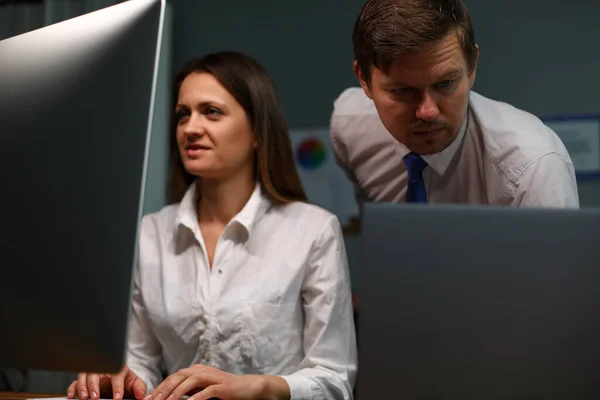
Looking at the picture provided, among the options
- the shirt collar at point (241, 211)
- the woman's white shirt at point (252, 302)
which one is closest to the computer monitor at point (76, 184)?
the woman's white shirt at point (252, 302)

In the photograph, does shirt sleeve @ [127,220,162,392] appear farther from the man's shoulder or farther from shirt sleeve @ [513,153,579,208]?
shirt sleeve @ [513,153,579,208]

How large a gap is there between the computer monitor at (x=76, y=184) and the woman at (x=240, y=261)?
611mm

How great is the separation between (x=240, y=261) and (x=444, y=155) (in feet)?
1.77

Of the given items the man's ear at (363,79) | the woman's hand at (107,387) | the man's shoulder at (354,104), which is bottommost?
the woman's hand at (107,387)

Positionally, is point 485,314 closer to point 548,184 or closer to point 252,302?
point 548,184

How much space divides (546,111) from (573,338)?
1095 millimetres

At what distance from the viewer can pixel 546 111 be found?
163 cm

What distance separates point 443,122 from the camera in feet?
3.94

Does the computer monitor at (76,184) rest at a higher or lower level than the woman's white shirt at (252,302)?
higher

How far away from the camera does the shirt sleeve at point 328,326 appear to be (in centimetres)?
128

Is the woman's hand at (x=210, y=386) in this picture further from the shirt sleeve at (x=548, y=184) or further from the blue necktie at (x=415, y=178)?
the shirt sleeve at (x=548, y=184)

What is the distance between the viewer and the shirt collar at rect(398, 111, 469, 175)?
126cm

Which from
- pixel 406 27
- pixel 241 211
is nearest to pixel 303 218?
pixel 241 211

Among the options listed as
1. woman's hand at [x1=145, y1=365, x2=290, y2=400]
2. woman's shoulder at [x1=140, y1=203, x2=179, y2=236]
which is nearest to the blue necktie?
woman's hand at [x1=145, y1=365, x2=290, y2=400]
